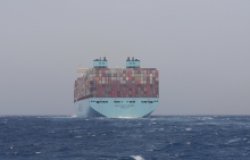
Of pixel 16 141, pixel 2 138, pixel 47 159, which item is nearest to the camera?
pixel 47 159

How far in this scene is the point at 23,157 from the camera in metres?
66.6

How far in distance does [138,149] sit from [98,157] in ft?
32.9

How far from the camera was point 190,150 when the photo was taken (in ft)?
239

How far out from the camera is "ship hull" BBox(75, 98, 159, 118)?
18850 cm

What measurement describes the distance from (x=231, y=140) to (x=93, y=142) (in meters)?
18.3

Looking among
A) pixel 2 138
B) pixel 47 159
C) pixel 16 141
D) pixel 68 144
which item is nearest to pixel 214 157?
pixel 47 159

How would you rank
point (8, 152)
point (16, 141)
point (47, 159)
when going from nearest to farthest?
point (47, 159), point (8, 152), point (16, 141)

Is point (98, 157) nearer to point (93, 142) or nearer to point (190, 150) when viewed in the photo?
point (190, 150)

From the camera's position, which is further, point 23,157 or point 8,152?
point 8,152

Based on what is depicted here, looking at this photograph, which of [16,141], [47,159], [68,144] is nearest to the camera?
[47,159]

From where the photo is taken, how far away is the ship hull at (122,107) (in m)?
188

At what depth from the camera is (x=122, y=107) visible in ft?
628

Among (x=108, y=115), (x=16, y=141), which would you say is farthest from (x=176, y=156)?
(x=108, y=115)

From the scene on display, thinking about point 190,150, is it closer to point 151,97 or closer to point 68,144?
point 68,144
